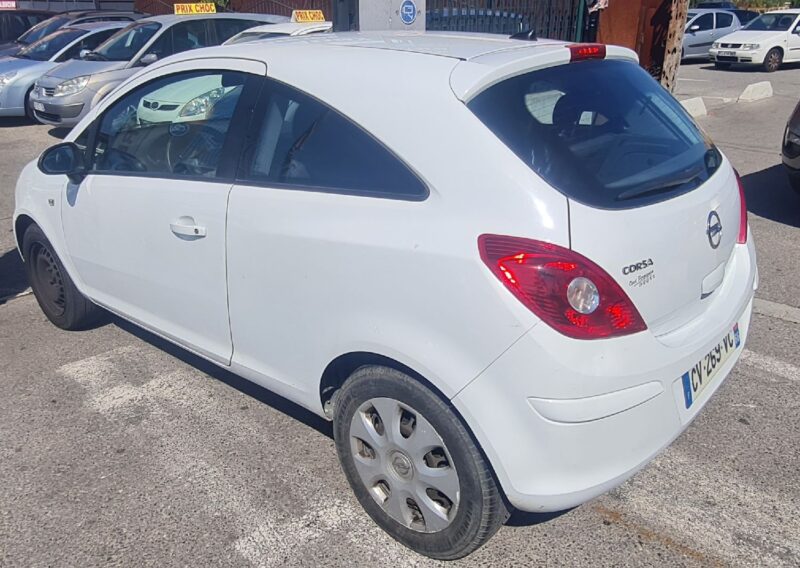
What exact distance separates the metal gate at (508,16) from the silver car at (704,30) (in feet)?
32.7

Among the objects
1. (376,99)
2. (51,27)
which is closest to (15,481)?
(376,99)

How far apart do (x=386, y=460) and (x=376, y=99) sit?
1271 millimetres

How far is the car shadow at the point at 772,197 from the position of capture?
6.57 metres

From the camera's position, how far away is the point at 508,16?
11.3m

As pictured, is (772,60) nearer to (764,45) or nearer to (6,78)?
(764,45)

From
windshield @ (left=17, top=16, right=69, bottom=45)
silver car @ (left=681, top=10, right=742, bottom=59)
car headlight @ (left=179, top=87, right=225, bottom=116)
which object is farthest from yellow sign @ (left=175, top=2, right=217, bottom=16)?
silver car @ (left=681, top=10, right=742, bottom=59)

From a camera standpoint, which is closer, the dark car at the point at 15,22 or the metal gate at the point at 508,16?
the metal gate at the point at 508,16

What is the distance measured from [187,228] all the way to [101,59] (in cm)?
933

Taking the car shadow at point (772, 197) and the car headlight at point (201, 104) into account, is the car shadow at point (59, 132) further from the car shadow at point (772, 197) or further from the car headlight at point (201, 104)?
the car shadow at point (772, 197)

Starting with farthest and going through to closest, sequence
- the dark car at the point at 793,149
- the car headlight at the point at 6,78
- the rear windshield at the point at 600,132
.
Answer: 1. the car headlight at the point at 6,78
2. the dark car at the point at 793,149
3. the rear windshield at the point at 600,132

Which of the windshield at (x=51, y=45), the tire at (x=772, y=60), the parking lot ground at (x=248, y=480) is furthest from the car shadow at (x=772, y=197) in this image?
the tire at (x=772, y=60)

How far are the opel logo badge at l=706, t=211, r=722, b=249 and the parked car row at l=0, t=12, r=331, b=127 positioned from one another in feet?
24.6

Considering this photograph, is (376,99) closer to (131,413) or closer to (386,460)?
(386,460)

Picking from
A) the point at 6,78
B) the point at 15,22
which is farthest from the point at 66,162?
the point at 15,22
